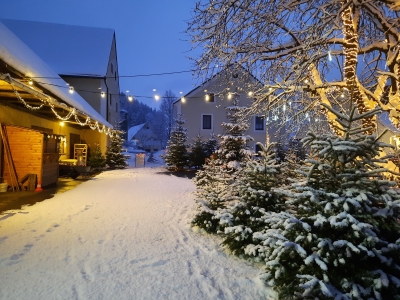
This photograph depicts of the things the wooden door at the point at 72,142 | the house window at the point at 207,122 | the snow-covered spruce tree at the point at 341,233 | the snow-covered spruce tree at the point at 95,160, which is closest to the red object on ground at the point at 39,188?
the snow-covered spruce tree at the point at 341,233

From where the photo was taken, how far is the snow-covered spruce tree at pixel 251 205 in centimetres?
433

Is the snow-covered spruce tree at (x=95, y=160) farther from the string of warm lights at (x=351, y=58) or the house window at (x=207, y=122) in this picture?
the string of warm lights at (x=351, y=58)

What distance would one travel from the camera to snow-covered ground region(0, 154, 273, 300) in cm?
320

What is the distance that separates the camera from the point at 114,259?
405 cm

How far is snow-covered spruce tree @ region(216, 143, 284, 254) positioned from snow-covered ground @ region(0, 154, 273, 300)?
34 centimetres

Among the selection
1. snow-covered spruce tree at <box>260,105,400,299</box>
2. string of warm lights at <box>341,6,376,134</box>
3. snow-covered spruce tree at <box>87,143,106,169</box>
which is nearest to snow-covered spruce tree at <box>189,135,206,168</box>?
snow-covered spruce tree at <box>87,143,106,169</box>

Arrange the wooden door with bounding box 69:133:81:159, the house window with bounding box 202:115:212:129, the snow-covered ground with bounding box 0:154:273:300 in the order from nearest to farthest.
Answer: the snow-covered ground with bounding box 0:154:273:300
the wooden door with bounding box 69:133:81:159
the house window with bounding box 202:115:212:129

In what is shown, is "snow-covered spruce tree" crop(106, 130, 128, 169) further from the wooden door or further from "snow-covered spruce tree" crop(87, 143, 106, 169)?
the wooden door

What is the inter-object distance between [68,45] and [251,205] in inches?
1112

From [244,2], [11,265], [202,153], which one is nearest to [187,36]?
[244,2]

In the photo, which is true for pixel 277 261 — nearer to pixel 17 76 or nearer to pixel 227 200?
pixel 227 200

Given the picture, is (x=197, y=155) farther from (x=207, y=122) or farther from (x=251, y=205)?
(x=251, y=205)

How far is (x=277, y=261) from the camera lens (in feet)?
9.81

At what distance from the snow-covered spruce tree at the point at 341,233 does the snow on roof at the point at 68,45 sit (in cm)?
2394
